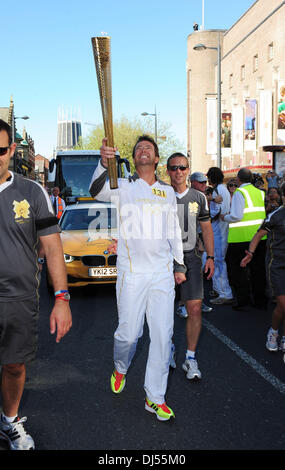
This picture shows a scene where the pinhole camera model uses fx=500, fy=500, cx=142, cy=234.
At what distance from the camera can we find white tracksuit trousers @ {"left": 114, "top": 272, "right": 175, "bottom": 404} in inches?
144

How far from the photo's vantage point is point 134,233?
368 centimetres

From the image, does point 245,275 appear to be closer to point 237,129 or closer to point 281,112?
point 281,112

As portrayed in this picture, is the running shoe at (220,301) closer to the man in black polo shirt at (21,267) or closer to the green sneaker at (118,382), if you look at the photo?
the green sneaker at (118,382)

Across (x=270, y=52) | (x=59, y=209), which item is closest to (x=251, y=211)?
(x=59, y=209)

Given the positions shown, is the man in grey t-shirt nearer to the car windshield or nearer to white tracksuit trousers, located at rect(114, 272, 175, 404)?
white tracksuit trousers, located at rect(114, 272, 175, 404)

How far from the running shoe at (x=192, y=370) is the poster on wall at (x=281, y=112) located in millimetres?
29253

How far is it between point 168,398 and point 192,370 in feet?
1.65

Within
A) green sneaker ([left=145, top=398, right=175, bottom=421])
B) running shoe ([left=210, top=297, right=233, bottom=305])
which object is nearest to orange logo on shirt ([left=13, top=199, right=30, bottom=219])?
green sneaker ([left=145, top=398, right=175, bottom=421])

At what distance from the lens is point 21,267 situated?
2885 mm

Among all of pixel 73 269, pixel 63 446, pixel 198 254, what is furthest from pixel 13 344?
pixel 73 269

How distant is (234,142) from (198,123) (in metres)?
26.2

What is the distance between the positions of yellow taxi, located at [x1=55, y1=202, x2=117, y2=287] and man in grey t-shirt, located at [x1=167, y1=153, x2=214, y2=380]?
3202 millimetres

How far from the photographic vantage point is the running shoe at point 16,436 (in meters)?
3.06
